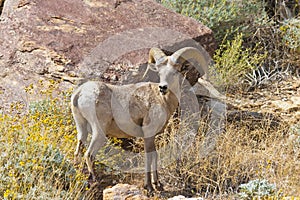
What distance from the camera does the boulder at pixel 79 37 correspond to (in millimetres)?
7270

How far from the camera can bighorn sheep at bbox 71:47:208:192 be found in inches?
216

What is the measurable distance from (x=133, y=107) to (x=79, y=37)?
234 cm

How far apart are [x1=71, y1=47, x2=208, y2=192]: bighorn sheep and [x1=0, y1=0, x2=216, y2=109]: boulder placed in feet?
4.28

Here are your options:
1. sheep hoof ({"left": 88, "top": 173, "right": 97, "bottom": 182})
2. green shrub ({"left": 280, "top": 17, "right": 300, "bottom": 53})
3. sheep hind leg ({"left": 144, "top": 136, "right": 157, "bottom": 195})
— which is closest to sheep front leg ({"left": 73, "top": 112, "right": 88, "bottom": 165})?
sheep hoof ({"left": 88, "top": 173, "right": 97, "bottom": 182})

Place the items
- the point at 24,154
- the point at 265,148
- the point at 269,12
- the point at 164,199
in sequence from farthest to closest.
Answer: the point at 269,12 < the point at 265,148 < the point at 164,199 < the point at 24,154

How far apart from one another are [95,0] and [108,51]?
1391 millimetres

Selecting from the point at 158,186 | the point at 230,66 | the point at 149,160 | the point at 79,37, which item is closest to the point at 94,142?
the point at 149,160

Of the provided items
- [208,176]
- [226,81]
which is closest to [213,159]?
[208,176]

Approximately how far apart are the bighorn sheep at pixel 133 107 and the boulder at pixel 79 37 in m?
1.30

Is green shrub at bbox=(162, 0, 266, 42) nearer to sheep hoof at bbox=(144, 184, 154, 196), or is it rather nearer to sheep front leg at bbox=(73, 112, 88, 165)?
sheep hoof at bbox=(144, 184, 154, 196)

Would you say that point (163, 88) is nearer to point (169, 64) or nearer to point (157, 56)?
point (169, 64)

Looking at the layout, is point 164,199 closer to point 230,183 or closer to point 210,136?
point 230,183

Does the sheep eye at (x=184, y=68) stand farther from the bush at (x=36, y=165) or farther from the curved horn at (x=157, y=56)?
the bush at (x=36, y=165)

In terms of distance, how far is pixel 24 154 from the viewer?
5.18 m
